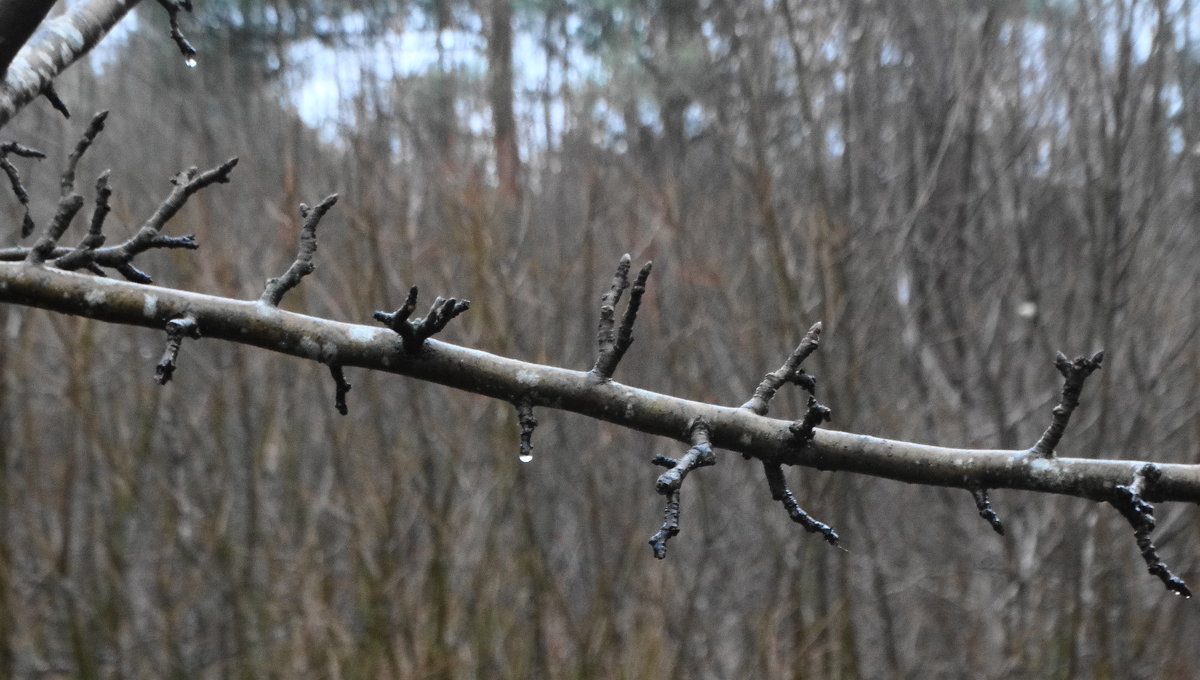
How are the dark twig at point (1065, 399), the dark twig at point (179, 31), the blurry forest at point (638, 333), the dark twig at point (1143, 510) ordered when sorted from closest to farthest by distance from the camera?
the dark twig at point (1143, 510), the dark twig at point (1065, 399), the dark twig at point (179, 31), the blurry forest at point (638, 333)

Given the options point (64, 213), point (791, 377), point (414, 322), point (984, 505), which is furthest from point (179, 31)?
point (984, 505)

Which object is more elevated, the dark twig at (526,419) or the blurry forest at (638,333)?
the blurry forest at (638,333)

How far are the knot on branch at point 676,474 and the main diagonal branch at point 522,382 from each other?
3cm

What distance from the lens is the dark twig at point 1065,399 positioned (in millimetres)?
1293

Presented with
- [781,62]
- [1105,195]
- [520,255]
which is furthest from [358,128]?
[1105,195]

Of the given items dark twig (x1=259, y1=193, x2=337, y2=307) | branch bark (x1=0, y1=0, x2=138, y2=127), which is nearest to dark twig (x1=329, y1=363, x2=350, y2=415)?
dark twig (x1=259, y1=193, x2=337, y2=307)

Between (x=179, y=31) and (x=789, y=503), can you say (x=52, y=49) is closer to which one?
(x=179, y=31)

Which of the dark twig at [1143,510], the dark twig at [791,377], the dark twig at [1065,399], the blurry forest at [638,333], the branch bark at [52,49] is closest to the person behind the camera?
the dark twig at [1143,510]

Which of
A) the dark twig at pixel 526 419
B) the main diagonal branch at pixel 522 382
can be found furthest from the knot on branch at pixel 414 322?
the dark twig at pixel 526 419

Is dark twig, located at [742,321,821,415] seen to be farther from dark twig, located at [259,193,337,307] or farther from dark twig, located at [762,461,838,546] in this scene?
dark twig, located at [259,193,337,307]

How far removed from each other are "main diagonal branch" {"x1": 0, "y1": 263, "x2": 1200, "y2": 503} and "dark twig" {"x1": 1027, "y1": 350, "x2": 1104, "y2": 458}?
0.02 m

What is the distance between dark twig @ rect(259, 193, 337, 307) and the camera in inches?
54.1

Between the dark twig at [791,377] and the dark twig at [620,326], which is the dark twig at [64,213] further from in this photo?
the dark twig at [791,377]

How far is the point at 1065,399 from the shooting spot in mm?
1351
